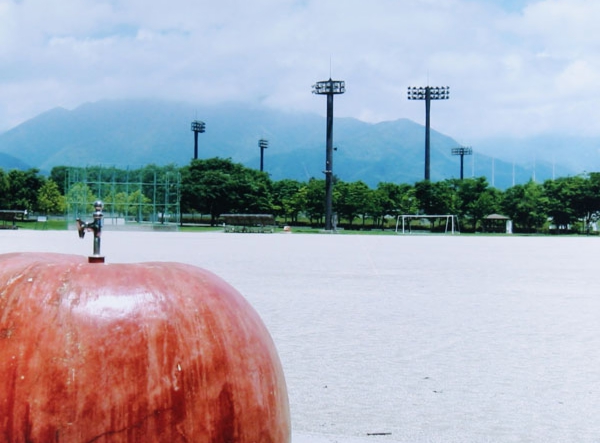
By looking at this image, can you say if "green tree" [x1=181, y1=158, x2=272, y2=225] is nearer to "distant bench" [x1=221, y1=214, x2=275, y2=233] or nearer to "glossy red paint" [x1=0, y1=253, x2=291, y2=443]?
"distant bench" [x1=221, y1=214, x2=275, y2=233]

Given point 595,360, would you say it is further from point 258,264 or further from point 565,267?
point 565,267

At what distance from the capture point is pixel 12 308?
88.4 inches

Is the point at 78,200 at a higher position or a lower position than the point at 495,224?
higher

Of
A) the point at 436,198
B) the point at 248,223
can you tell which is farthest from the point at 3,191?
the point at 436,198

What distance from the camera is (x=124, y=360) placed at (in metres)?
2.16

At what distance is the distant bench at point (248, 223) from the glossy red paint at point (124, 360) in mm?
51218

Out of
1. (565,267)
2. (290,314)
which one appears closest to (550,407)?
(290,314)

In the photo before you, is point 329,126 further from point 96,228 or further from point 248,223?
point 96,228

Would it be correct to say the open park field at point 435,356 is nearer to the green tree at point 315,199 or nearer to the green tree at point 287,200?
the green tree at point 315,199

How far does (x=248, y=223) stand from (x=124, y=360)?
2043 inches

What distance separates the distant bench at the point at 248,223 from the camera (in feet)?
176

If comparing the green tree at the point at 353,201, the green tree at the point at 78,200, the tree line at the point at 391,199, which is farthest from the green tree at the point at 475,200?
the green tree at the point at 78,200

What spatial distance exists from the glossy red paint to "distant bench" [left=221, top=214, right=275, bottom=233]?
168 ft

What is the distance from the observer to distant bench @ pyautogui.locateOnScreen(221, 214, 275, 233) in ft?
176
